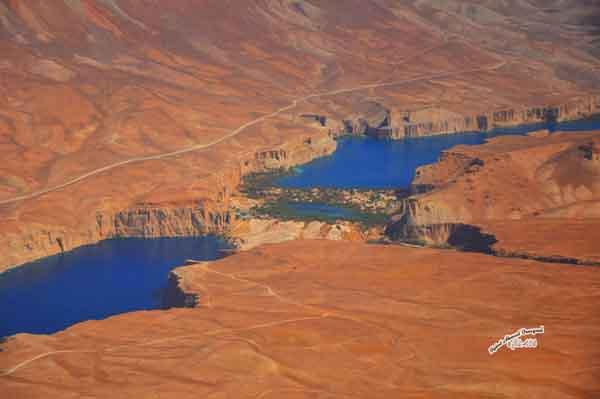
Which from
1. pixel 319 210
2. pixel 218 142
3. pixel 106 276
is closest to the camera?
pixel 106 276

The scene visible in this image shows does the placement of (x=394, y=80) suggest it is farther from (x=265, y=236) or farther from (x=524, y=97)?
(x=265, y=236)

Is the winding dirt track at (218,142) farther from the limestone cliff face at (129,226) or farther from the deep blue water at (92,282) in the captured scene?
the deep blue water at (92,282)

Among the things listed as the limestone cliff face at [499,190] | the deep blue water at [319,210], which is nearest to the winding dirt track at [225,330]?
the limestone cliff face at [499,190]

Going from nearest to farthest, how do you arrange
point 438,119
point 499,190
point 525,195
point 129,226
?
point 525,195 → point 499,190 → point 129,226 → point 438,119

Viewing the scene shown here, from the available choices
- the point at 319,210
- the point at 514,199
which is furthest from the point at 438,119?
the point at 514,199

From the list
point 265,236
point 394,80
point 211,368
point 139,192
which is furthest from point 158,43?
point 211,368

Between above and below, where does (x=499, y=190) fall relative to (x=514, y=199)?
above

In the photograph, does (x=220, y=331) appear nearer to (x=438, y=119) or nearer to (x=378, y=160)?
(x=378, y=160)
